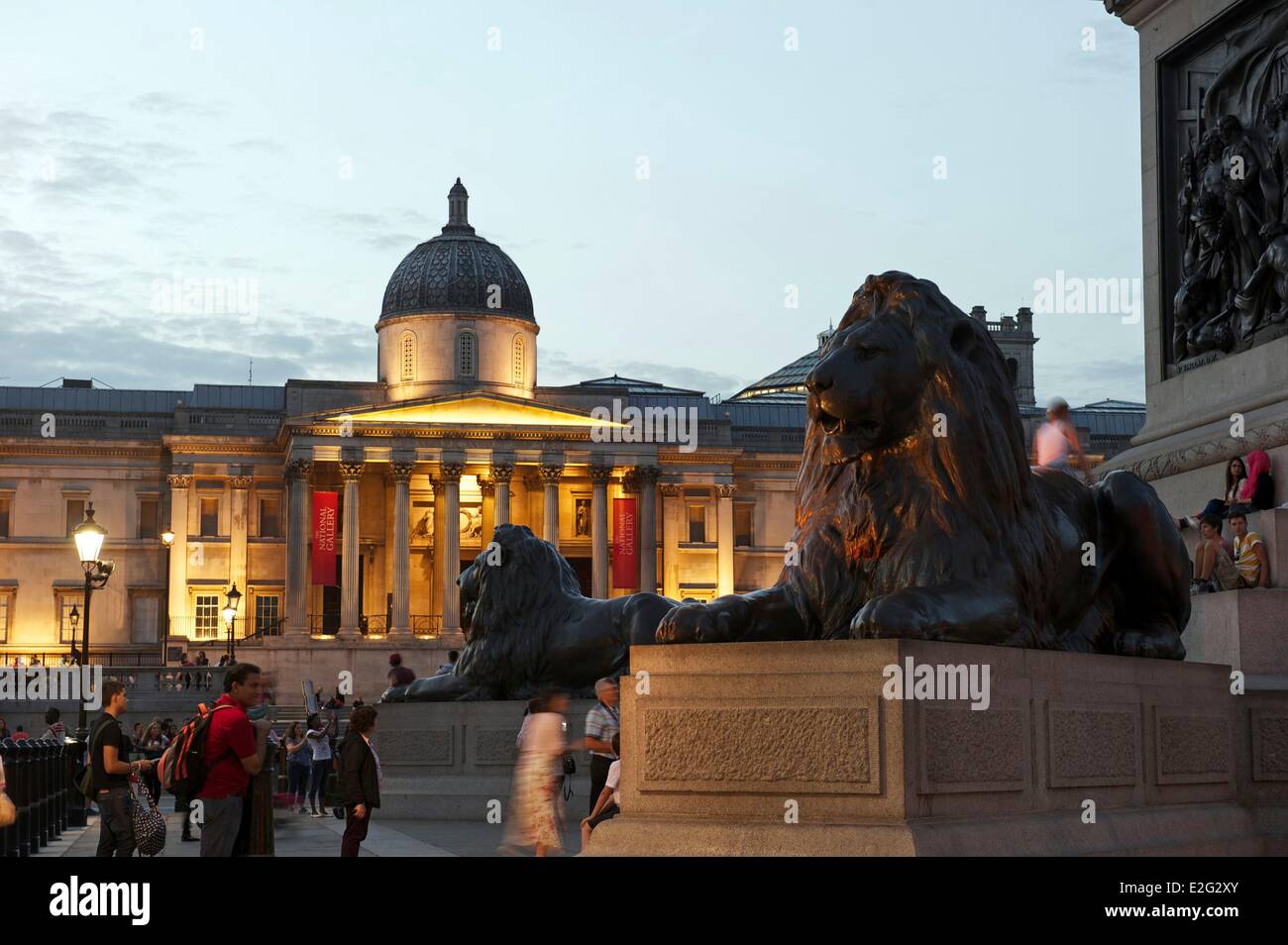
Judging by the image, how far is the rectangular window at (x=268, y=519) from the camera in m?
68.1

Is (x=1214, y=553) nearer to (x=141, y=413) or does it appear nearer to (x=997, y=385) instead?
(x=997, y=385)

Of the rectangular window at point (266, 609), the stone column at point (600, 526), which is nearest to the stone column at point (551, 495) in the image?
the stone column at point (600, 526)

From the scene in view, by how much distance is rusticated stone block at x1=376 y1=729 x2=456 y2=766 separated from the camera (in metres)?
15.6

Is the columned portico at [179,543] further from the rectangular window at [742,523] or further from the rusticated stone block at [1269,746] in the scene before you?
the rusticated stone block at [1269,746]

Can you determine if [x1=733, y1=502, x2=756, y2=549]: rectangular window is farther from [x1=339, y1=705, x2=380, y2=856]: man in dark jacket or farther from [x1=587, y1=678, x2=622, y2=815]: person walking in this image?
[x1=339, y1=705, x2=380, y2=856]: man in dark jacket

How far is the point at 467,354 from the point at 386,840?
5555 centimetres

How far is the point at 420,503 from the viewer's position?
7006 cm

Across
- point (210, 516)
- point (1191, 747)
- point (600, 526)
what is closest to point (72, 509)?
point (210, 516)

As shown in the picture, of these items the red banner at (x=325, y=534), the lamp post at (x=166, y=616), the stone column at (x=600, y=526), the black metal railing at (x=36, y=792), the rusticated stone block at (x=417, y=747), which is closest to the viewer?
the black metal railing at (x=36, y=792)

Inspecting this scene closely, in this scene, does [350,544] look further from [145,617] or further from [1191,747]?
[1191,747]

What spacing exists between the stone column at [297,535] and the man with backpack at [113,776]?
53.6 metres

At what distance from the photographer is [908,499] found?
672 centimetres

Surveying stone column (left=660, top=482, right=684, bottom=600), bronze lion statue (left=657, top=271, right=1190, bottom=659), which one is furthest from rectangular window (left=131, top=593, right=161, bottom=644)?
bronze lion statue (left=657, top=271, right=1190, bottom=659)

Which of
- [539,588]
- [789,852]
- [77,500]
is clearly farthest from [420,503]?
[789,852]
